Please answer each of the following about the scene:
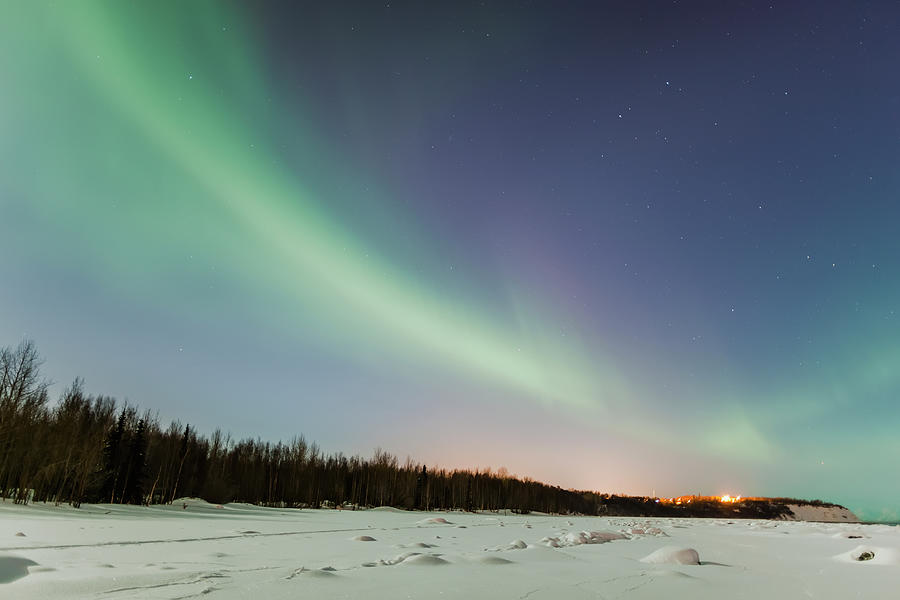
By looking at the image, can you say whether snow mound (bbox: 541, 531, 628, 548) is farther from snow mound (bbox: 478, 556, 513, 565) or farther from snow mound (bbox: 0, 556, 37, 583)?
snow mound (bbox: 0, 556, 37, 583)

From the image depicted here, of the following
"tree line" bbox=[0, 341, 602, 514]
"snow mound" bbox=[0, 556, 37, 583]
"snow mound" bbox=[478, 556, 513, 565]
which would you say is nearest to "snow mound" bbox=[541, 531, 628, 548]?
"snow mound" bbox=[478, 556, 513, 565]

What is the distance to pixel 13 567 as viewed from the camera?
6.07 metres

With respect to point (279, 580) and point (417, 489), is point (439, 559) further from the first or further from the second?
Answer: point (417, 489)

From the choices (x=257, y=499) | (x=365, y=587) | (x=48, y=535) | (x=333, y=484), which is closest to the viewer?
(x=365, y=587)

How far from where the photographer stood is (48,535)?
1131cm

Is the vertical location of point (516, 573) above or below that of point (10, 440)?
below

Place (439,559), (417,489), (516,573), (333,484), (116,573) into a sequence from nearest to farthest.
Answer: (116,573) → (516,573) → (439,559) → (333,484) → (417,489)

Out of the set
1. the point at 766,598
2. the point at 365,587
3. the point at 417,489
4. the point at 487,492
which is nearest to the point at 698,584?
the point at 766,598

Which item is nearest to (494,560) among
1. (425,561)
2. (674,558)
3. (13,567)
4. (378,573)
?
(425,561)

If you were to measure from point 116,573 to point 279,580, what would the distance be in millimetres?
2139

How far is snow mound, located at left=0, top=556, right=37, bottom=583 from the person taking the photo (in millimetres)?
5660

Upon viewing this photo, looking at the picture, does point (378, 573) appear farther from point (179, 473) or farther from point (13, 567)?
point (179, 473)

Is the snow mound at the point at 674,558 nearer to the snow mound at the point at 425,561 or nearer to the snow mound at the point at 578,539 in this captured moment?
the snow mound at the point at 578,539

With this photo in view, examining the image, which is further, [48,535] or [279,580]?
[48,535]
